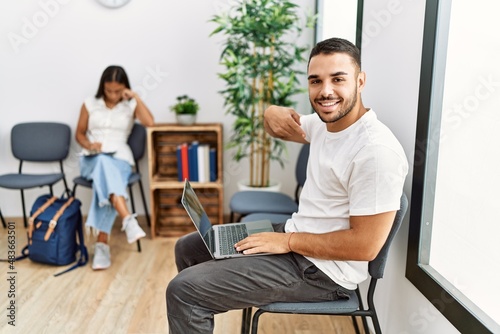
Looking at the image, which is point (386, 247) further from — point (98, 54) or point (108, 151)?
point (98, 54)

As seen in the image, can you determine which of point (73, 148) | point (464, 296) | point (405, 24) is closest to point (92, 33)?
point (73, 148)

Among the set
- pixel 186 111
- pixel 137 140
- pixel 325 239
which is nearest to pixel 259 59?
pixel 186 111

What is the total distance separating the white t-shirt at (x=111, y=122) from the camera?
319cm

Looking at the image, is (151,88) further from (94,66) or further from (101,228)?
(101,228)

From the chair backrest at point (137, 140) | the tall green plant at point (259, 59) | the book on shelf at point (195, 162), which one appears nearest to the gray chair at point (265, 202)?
the tall green plant at point (259, 59)

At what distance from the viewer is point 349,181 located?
1320mm

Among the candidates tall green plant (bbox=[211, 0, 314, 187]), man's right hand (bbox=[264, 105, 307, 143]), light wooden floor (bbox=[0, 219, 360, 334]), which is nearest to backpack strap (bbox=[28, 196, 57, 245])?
light wooden floor (bbox=[0, 219, 360, 334])

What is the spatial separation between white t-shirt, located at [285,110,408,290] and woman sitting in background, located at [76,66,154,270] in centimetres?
163

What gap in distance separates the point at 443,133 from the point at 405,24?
47cm

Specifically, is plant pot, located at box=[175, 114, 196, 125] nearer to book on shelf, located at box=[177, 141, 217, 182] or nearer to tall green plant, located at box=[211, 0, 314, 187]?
book on shelf, located at box=[177, 141, 217, 182]

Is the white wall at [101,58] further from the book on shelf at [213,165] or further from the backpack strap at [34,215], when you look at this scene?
the backpack strap at [34,215]

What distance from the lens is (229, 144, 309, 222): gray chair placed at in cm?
243

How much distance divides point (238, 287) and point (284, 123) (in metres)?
0.71

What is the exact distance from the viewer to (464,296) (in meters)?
1.20
